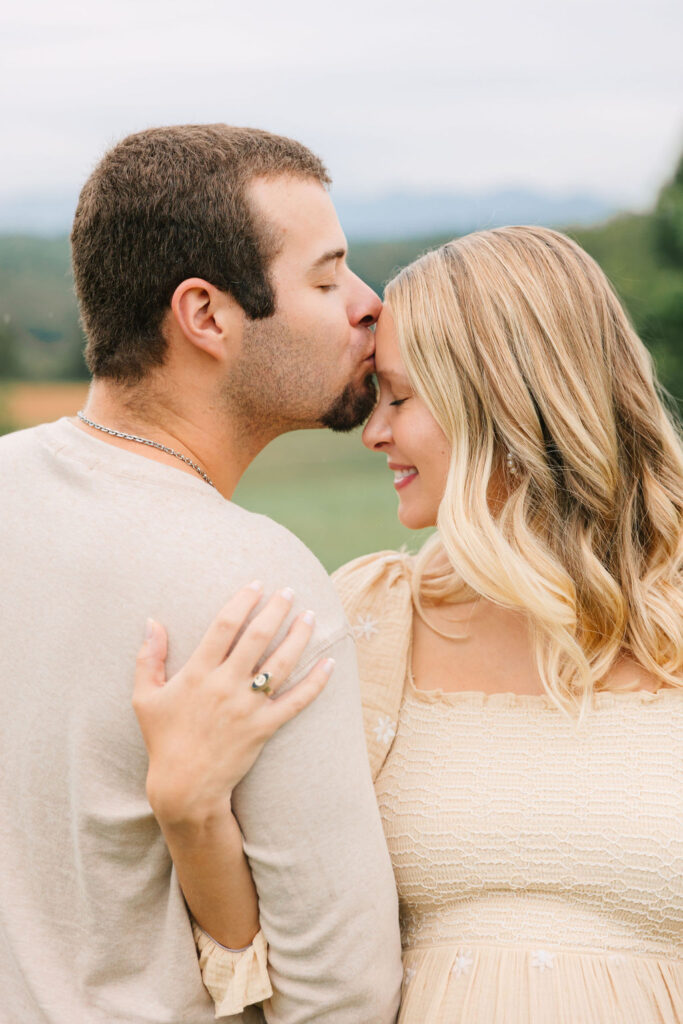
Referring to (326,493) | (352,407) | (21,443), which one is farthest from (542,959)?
(326,493)

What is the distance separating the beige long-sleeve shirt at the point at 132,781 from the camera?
174 centimetres

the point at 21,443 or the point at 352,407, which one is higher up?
the point at 21,443

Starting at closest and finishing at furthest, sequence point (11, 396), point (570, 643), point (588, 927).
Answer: point (588, 927) < point (570, 643) < point (11, 396)

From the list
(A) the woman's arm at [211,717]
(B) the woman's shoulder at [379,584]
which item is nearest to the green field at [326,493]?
(B) the woman's shoulder at [379,584]

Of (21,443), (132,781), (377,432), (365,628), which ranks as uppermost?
(21,443)

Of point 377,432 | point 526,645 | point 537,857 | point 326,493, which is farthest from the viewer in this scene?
point 326,493

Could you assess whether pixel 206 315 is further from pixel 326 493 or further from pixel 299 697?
pixel 326 493

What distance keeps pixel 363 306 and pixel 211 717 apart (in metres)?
1.08

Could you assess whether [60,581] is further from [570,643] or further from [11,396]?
[11,396]

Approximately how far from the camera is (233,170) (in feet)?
6.86

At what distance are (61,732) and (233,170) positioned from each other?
1088mm

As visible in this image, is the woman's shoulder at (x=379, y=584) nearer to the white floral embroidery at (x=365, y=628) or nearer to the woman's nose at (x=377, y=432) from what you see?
the white floral embroidery at (x=365, y=628)

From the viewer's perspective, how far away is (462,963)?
208 cm

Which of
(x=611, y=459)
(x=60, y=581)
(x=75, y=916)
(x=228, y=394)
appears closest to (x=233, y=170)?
(x=228, y=394)
